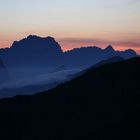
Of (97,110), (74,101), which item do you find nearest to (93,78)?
(74,101)

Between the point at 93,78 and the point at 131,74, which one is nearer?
the point at 131,74

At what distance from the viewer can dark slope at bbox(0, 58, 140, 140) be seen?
70.8m

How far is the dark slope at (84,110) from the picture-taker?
7075 cm

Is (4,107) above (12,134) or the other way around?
above

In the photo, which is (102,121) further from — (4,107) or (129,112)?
(4,107)

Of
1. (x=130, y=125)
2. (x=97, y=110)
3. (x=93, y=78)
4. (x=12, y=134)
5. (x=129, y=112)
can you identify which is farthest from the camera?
(x=93, y=78)

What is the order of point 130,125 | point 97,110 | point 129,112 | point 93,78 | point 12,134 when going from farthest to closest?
point 93,78
point 12,134
point 97,110
point 129,112
point 130,125

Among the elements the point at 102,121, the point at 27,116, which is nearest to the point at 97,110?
the point at 102,121

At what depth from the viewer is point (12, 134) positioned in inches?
3317

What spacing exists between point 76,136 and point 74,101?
15.5 m

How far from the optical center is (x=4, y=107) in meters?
93.8

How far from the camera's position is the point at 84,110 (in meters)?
80.8

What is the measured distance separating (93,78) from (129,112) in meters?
21.9

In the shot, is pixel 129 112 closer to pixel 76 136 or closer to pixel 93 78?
pixel 76 136
